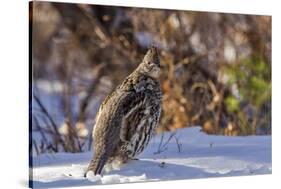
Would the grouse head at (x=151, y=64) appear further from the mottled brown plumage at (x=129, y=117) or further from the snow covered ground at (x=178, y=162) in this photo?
the snow covered ground at (x=178, y=162)

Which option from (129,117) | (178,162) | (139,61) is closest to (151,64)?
(139,61)

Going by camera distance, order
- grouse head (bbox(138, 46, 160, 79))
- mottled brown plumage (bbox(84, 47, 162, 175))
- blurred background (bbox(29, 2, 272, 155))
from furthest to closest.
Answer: grouse head (bbox(138, 46, 160, 79)), mottled brown plumage (bbox(84, 47, 162, 175)), blurred background (bbox(29, 2, 272, 155))

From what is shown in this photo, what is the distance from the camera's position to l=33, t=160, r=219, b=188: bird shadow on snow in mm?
3676

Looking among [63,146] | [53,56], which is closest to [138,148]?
[63,146]

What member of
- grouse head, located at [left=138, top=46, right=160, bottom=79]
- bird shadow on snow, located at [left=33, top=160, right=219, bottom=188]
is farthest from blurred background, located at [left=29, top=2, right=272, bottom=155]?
bird shadow on snow, located at [left=33, top=160, right=219, bottom=188]

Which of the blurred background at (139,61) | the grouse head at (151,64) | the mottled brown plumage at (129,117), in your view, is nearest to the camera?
the blurred background at (139,61)

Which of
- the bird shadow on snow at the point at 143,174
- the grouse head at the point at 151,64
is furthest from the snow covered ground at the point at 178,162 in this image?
the grouse head at the point at 151,64

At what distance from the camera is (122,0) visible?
12.6 ft

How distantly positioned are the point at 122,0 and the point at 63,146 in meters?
0.81

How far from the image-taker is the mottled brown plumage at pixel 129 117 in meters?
3.75

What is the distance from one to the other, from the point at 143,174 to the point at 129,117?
306 mm

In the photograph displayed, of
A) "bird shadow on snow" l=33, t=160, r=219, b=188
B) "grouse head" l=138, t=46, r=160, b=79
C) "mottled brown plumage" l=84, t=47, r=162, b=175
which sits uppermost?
"grouse head" l=138, t=46, r=160, b=79

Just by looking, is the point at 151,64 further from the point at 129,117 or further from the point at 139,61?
the point at 129,117

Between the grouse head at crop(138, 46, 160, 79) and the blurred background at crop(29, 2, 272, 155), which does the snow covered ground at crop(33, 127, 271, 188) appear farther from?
the grouse head at crop(138, 46, 160, 79)
